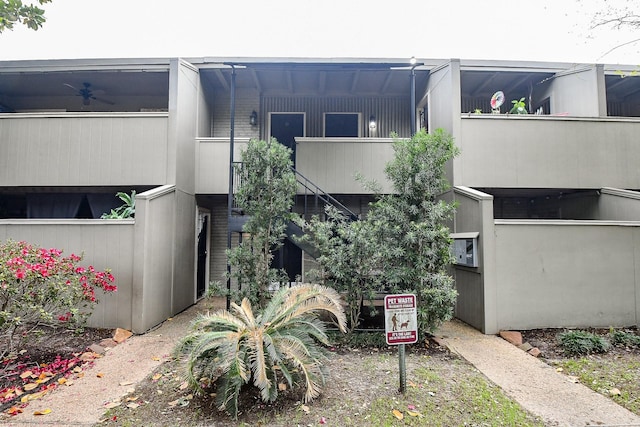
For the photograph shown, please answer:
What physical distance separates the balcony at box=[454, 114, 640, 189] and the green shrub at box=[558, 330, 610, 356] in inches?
130

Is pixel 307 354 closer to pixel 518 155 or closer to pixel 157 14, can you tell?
pixel 518 155

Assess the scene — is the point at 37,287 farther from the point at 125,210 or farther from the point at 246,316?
the point at 246,316

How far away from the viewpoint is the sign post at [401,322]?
3.52 m

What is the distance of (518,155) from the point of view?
726 cm

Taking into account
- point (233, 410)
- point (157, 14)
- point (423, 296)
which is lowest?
point (233, 410)

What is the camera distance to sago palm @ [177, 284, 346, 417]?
3.20 meters

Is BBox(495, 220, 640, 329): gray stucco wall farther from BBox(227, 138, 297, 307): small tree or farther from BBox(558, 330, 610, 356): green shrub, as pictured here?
BBox(227, 138, 297, 307): small tree

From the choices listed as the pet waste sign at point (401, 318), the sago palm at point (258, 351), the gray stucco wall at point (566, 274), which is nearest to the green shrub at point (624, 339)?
the gray stucco wall at point (566, 274)

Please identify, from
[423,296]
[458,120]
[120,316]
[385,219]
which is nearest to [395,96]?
[458,120]

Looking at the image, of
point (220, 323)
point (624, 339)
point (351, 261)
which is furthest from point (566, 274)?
point (220, 323)

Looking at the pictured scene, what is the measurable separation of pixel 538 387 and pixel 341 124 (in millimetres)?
7696

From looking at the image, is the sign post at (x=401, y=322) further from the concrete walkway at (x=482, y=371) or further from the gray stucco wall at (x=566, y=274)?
the gray stucco wall at (x=566, y=274)

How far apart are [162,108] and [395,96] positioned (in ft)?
22.1

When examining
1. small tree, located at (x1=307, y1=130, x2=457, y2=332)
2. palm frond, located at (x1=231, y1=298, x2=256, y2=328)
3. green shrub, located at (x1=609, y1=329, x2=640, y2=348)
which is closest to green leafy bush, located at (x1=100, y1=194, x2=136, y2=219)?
palm frond, located at (x1=231, y1=298, x2=256, y2=328)
